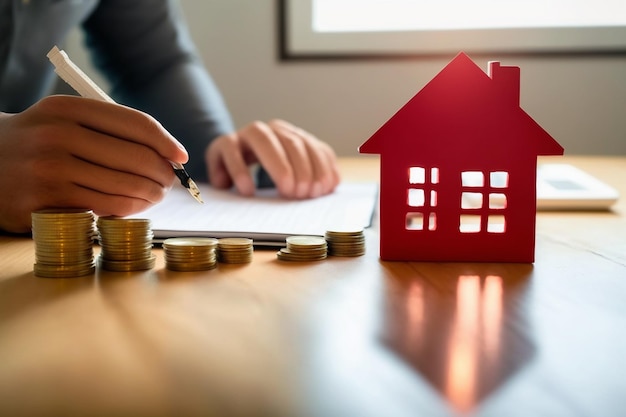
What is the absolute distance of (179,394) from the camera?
32cm

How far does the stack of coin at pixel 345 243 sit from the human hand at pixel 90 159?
0.15m

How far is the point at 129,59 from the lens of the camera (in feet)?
4.95

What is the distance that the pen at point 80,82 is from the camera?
0.60m

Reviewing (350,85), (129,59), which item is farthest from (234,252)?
(350,85)

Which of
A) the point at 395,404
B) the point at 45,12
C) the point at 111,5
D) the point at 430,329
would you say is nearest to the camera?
the point at 395,404

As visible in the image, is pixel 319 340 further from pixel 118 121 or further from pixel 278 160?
pixel 278 160

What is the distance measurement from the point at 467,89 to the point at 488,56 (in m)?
1.60

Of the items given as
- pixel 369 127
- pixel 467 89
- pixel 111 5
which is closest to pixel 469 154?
pixel 467 89

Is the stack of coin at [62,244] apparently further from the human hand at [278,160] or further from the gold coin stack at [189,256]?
the human hand at [278,160]

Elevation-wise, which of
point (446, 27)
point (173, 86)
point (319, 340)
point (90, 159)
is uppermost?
point (446, 27)

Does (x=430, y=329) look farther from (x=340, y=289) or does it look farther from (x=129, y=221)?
(x=129, y=221)

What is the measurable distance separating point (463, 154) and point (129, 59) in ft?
3.55

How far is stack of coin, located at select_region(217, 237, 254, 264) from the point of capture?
1.96ft

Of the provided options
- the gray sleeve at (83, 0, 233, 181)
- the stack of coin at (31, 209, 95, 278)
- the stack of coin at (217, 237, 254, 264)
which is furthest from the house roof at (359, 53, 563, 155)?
the gray sleeve at (83, 0, 233, 181)
